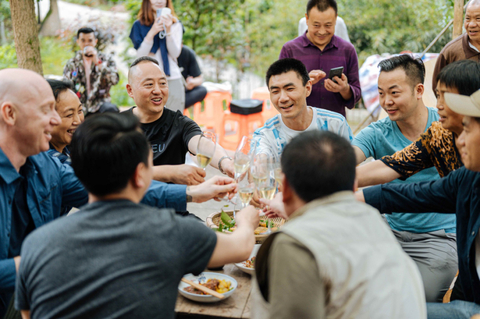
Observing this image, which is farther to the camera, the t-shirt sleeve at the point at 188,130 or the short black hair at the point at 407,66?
the t-shirt sleeve at the point at 188,130

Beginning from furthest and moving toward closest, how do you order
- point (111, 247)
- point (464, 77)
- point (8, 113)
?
1. point (464, 77)
2. point (8, 113)
3. point (111, 247)

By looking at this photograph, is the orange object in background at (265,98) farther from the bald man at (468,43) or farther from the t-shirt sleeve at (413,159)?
the t-shirt sleeve at (413,159)

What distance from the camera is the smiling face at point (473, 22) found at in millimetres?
4070

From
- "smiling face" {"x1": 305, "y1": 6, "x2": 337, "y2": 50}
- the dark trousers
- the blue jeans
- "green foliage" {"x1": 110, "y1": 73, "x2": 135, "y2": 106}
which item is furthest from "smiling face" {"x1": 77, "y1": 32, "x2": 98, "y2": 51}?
"green foliage" {"x1": 110, "y1": 73, "x2": 135, "y2": 106}

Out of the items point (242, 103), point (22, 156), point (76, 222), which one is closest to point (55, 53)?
point (242, 103)

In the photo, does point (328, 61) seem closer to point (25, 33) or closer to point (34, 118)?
point (25, 33)

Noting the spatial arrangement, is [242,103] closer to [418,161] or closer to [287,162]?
[418,161]

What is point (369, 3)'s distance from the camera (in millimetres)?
9438

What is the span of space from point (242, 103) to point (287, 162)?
5623mm

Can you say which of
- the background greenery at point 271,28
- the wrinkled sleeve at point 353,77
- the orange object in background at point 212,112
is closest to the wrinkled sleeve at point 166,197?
the wrinkled sleeve at point 353,77

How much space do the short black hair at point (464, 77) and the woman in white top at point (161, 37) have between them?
373 cm

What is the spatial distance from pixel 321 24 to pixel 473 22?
1.39 meters

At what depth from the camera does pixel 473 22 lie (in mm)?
4113

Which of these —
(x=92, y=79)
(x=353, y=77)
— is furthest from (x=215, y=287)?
(x=92, y=79)
